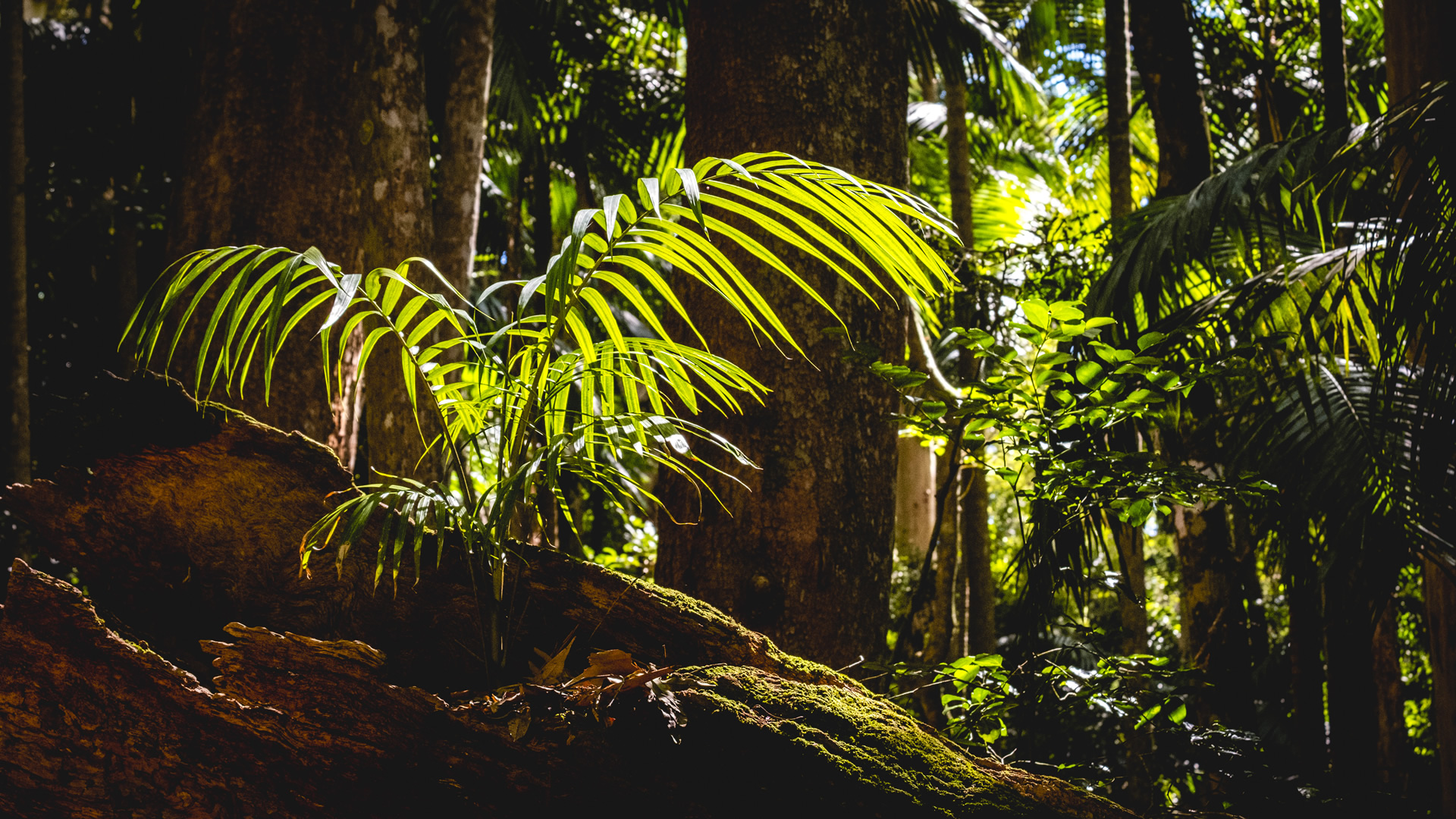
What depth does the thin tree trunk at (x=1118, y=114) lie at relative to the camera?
3.98 m

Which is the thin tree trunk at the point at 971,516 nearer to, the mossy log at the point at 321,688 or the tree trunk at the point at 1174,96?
the tree trunk at the point at 1174,96

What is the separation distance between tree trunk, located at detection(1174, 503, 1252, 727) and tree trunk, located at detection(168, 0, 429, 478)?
3.26m

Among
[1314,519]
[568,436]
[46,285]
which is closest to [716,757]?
[568,436]

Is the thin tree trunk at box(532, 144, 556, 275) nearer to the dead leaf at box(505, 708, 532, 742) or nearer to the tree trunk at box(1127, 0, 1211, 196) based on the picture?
the tree trunk at box(1127, 0, 1211, 196)

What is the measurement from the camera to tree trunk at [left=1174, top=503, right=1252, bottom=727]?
3.45m

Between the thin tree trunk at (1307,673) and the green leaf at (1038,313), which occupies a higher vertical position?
the green leaf at (1038,313)

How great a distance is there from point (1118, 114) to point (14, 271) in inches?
191

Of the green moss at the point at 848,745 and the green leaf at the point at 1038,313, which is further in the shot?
the green leaf at the point at 1038,313

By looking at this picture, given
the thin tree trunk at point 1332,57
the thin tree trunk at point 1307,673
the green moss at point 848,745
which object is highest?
the thin tree trunk at point 1332,57

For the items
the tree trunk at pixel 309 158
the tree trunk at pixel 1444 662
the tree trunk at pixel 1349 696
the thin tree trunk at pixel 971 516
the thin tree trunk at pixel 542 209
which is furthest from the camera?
the thin tree trunk at pixel 542 209

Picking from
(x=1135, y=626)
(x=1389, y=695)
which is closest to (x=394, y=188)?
(x=1135, y=626)

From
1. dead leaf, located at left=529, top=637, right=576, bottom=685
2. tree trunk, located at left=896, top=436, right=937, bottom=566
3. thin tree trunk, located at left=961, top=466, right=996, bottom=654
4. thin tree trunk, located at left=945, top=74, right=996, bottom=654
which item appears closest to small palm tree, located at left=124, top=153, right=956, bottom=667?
dead leaf, located at left=529, top=637, right=576, bottom=685

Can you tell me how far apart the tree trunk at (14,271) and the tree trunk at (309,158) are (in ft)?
3.33

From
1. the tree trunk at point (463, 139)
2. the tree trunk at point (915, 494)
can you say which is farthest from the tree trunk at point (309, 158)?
the tree trunk at point (915, 494)
